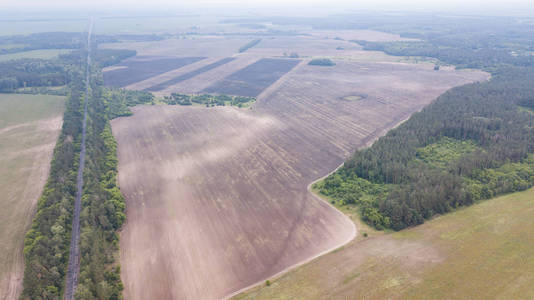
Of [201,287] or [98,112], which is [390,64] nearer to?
[98,112]

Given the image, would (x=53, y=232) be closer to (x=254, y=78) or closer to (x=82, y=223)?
(x=82, y=223)

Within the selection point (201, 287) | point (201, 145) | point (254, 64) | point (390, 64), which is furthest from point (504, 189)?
point (254, 64)

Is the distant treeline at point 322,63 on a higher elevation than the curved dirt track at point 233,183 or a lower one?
higher

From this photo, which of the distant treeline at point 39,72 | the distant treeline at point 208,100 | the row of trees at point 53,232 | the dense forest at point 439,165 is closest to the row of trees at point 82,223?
the row of trees at point 53,232

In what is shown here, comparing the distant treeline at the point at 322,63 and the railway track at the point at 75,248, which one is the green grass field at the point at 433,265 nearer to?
the railway track at the point at 75,248

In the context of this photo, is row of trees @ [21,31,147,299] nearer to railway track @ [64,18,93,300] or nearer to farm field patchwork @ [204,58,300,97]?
railway track @ [64,18,93,300]
